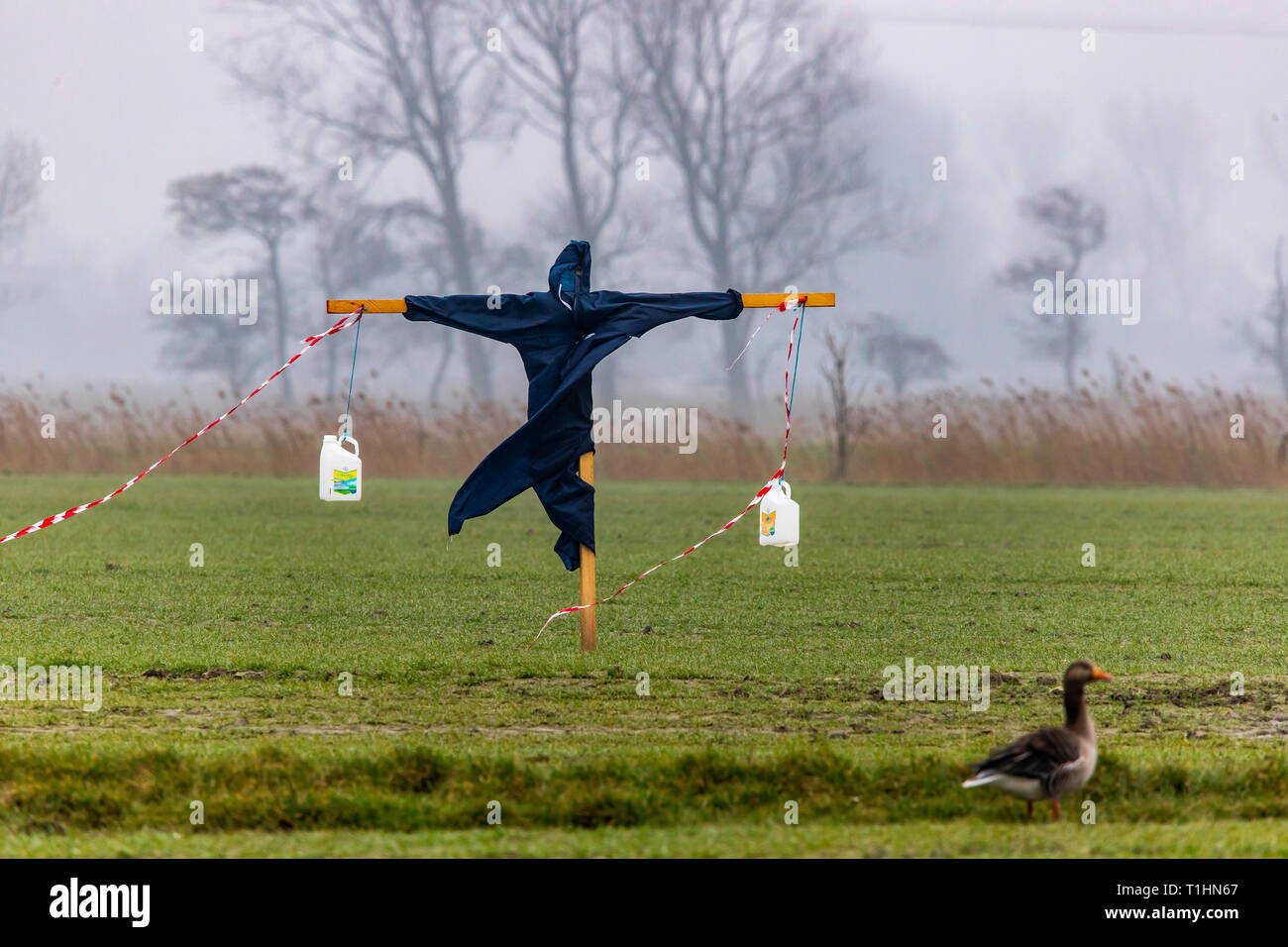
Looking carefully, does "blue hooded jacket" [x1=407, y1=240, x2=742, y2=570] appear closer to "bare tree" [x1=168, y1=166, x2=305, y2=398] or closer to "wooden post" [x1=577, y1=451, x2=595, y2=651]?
"wooden post" [x1=577, y1=451, x2=595, y2=651]

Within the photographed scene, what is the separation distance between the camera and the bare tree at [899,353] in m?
45.2

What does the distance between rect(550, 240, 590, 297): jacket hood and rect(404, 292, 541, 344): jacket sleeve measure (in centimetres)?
18

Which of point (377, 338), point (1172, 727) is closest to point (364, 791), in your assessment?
point (1172, 727)

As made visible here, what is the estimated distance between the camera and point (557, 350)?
8.41 metres

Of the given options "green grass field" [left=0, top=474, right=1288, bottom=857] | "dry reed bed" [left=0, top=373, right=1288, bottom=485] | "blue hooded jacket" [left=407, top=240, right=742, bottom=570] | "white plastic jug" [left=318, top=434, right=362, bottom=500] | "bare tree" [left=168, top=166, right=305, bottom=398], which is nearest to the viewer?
"green grass field" [left=0, top=474, right=1288, bottom=857]

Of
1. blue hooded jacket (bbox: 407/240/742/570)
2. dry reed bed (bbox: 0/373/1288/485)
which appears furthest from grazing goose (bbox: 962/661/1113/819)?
dry reed bed (bbox: 0/373/1288/485)

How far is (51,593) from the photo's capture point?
35.2 ft

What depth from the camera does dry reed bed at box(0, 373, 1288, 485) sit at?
80.9 ft

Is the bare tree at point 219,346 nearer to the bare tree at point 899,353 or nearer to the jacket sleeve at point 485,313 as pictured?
the bare tree at point 899,353

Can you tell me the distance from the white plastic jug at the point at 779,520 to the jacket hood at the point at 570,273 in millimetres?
1691

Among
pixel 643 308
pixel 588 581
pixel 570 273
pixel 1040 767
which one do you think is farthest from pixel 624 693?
pixel 1040 767

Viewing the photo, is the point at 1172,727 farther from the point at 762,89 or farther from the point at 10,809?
the point at 762,89

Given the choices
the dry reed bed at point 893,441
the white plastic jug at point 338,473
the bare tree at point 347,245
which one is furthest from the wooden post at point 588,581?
the bare tree at point 347,245

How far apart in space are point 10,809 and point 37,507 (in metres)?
12.9
